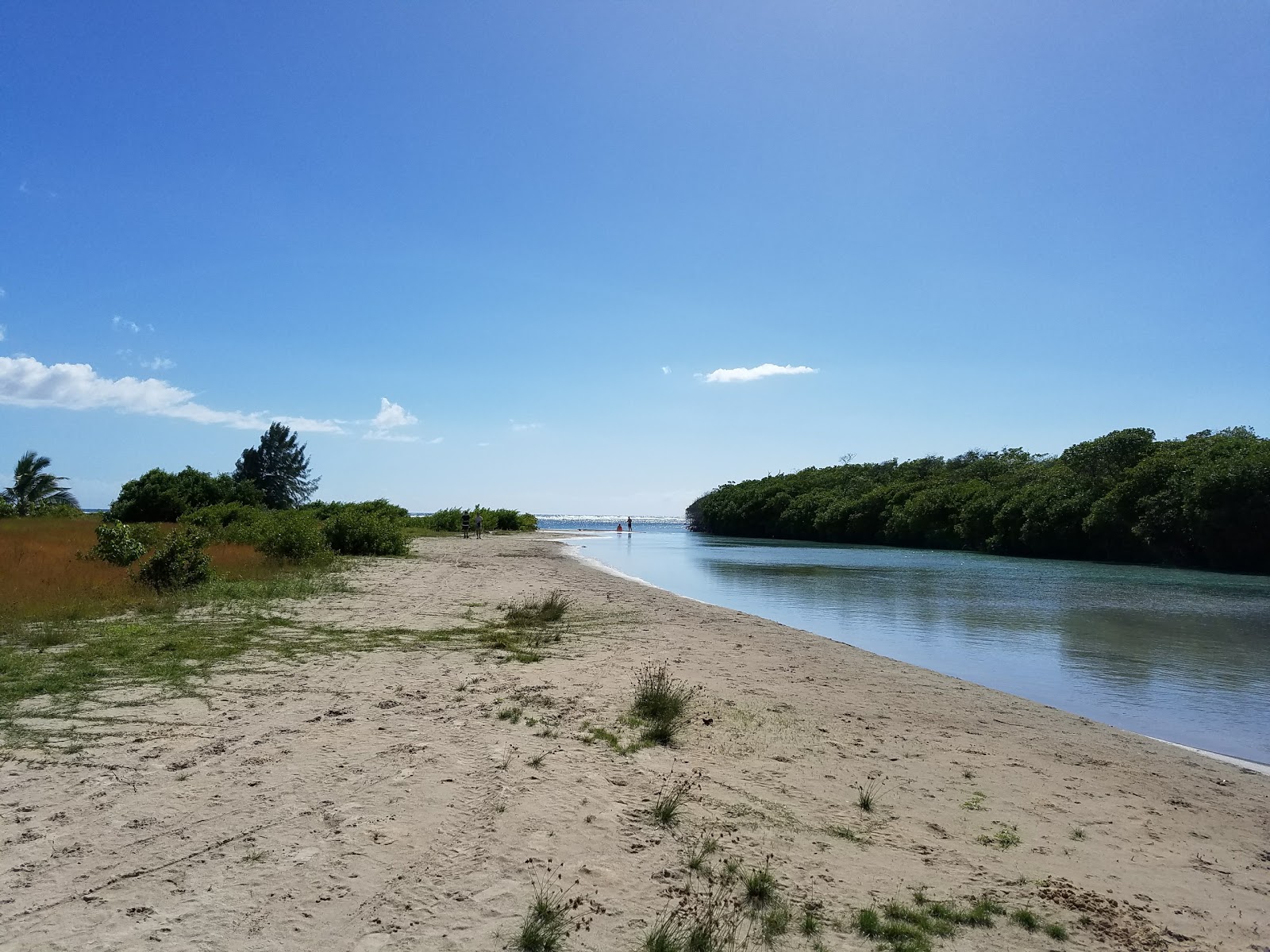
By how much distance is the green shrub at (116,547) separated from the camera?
1711 cm

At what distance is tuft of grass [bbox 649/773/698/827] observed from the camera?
513 cm

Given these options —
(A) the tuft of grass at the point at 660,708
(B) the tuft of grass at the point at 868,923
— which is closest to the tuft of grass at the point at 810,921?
(B) the tuft of grass at the point at 868,923

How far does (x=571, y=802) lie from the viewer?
17.6 ft

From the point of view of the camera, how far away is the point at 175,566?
15414 mm

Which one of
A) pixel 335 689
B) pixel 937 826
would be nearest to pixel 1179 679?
pixel 937 826

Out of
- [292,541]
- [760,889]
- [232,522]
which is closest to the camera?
[760,889]

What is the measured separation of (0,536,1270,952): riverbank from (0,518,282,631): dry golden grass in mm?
5391

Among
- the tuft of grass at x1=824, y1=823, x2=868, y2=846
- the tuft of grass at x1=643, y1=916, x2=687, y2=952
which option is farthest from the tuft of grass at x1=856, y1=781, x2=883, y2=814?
the tuft of grass at x1=643, y1=916, x2=687, y2=952

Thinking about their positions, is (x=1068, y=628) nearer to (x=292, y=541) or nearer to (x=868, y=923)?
(x=868, y=923)

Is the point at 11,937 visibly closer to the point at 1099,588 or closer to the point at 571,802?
the point at 571,802

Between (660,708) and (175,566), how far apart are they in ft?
40.1

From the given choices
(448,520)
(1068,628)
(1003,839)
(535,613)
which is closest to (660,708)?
(1003,839)

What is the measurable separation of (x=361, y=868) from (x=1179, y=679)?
12842mm

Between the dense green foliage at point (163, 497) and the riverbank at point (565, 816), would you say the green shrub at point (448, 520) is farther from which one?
the riverbank at point (565, 816)
